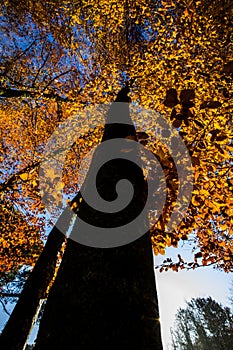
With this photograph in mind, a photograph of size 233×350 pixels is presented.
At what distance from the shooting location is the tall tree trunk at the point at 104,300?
1536 millimetres

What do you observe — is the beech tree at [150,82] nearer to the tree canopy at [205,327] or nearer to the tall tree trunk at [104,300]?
the tall tree trunk at [104,300]

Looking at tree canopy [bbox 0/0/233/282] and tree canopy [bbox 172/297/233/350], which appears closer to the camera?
tree canopy [bbox 0/0/233/282]

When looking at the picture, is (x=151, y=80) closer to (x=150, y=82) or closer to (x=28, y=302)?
(x=150, y=82)

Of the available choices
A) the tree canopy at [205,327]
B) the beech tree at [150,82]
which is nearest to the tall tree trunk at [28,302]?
the beech tree at [150,82]

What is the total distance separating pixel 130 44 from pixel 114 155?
13068mm

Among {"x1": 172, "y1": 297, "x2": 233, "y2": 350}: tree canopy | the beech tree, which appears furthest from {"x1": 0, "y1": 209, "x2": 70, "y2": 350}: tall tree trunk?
{"x1": 172, "y1": 297, "x2": 233, "y2": 350}: tree canopy

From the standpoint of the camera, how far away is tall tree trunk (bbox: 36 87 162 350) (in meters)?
1.54

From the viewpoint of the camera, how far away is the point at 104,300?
5.63ft

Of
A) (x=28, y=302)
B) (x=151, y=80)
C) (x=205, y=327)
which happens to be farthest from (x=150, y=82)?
(x=205, y=327)

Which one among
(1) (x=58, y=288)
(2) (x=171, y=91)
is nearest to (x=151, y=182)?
(2) (x=171, y=91)

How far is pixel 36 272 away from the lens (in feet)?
21.8

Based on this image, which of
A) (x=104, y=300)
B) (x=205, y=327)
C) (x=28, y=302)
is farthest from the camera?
(x=205, y=327)

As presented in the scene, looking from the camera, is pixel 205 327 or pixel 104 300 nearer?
pixel 104 300

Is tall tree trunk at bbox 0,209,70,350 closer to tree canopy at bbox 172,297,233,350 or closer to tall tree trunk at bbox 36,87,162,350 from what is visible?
tall tree trunk at bbox 36,87,162,350
